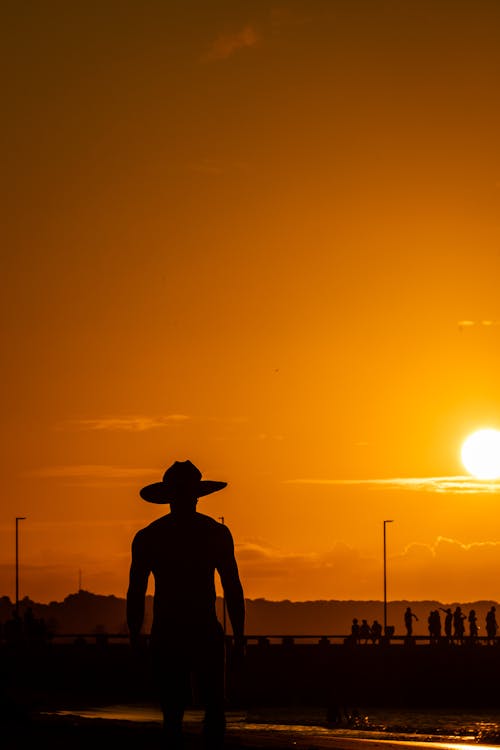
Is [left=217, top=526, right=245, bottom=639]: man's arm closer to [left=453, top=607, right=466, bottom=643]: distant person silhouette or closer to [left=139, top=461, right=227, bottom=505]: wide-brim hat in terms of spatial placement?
[left=139, top=461, right=227, bottom=505]: wide-brim hat

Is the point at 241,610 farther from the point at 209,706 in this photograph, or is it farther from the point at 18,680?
the point at 18,680

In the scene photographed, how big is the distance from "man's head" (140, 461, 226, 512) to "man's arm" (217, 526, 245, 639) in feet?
1.19

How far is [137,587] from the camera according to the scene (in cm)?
1141

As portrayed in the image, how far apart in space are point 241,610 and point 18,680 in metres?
62.8

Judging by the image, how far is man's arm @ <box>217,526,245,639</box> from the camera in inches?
444

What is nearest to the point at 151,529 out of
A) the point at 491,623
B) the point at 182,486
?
the point at 182,486

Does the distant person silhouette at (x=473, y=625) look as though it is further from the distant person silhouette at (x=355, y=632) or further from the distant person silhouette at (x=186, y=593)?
the distant person silhouette at (x=186, y=593)

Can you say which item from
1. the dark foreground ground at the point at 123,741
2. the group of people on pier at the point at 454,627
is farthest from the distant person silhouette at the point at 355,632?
the dark foreground ground at the point at 123,741

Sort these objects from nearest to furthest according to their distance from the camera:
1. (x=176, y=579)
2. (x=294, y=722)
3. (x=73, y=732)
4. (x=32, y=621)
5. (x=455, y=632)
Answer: (x=176, y=579) < (x=73, y=732) < (x=294, y=722) < (x=32, y=621) < (x=455, y=632)

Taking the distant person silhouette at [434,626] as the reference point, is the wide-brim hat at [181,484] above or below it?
above

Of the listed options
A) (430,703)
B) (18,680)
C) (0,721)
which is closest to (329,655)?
(430,703)

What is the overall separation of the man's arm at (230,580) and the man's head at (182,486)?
362 mm

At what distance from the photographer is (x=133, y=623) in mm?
11656

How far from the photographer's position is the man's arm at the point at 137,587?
11.3 m
